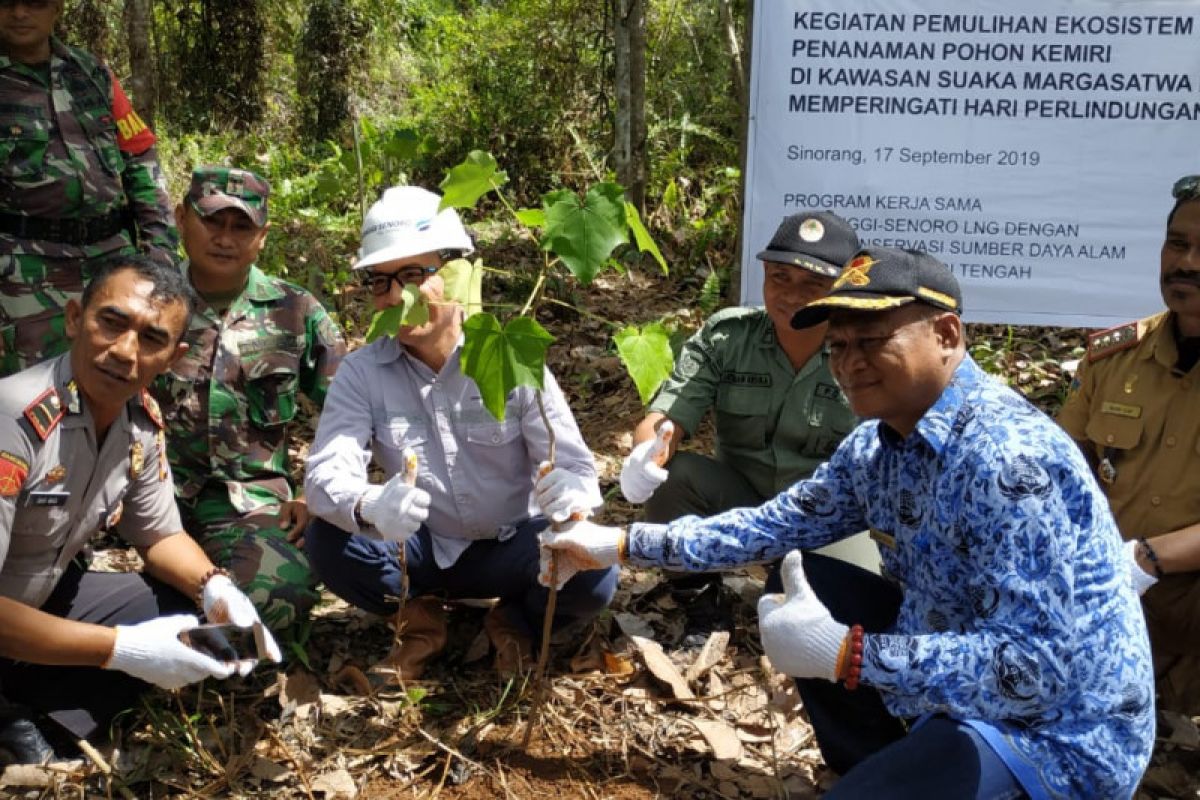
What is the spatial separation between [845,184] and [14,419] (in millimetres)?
2674

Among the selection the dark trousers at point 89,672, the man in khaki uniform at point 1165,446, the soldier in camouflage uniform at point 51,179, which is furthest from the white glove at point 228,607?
the man in khaki uniform at point 1165,446

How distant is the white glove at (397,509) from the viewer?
2.54 m

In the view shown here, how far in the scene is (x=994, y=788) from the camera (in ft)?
6.04

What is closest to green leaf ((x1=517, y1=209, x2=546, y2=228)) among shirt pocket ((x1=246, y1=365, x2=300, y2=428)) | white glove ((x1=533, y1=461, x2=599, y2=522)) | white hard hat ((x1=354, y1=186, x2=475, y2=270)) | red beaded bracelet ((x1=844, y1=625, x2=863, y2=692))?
white hard hat ((x1=354, y1=186, x2=475, y2=270))

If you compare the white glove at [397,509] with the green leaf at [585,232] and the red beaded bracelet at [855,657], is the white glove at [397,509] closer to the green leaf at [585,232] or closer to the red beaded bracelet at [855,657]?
the green leaf at [585,232]

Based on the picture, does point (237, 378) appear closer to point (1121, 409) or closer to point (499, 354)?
point (499, 354)

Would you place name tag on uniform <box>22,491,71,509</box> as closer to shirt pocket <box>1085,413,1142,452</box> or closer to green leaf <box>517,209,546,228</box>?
green leaf <box>517,209,546,228</box>

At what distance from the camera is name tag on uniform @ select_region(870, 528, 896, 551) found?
221cm

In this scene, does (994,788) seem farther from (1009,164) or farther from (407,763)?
(1009,164)

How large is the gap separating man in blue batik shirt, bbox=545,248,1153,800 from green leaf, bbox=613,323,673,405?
486 millimetres

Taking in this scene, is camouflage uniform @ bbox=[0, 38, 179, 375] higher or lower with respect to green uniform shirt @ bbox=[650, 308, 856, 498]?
higher

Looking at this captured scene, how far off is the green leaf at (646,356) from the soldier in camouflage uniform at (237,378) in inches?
Answer: 49.1

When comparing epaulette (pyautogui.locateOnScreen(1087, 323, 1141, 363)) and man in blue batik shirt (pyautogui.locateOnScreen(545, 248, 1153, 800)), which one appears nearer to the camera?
man in blue batik shirt (pyautogui.locateOnScreen(545, 248, 1153, 800))

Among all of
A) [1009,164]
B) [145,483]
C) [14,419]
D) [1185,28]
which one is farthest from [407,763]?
[1185,28]
